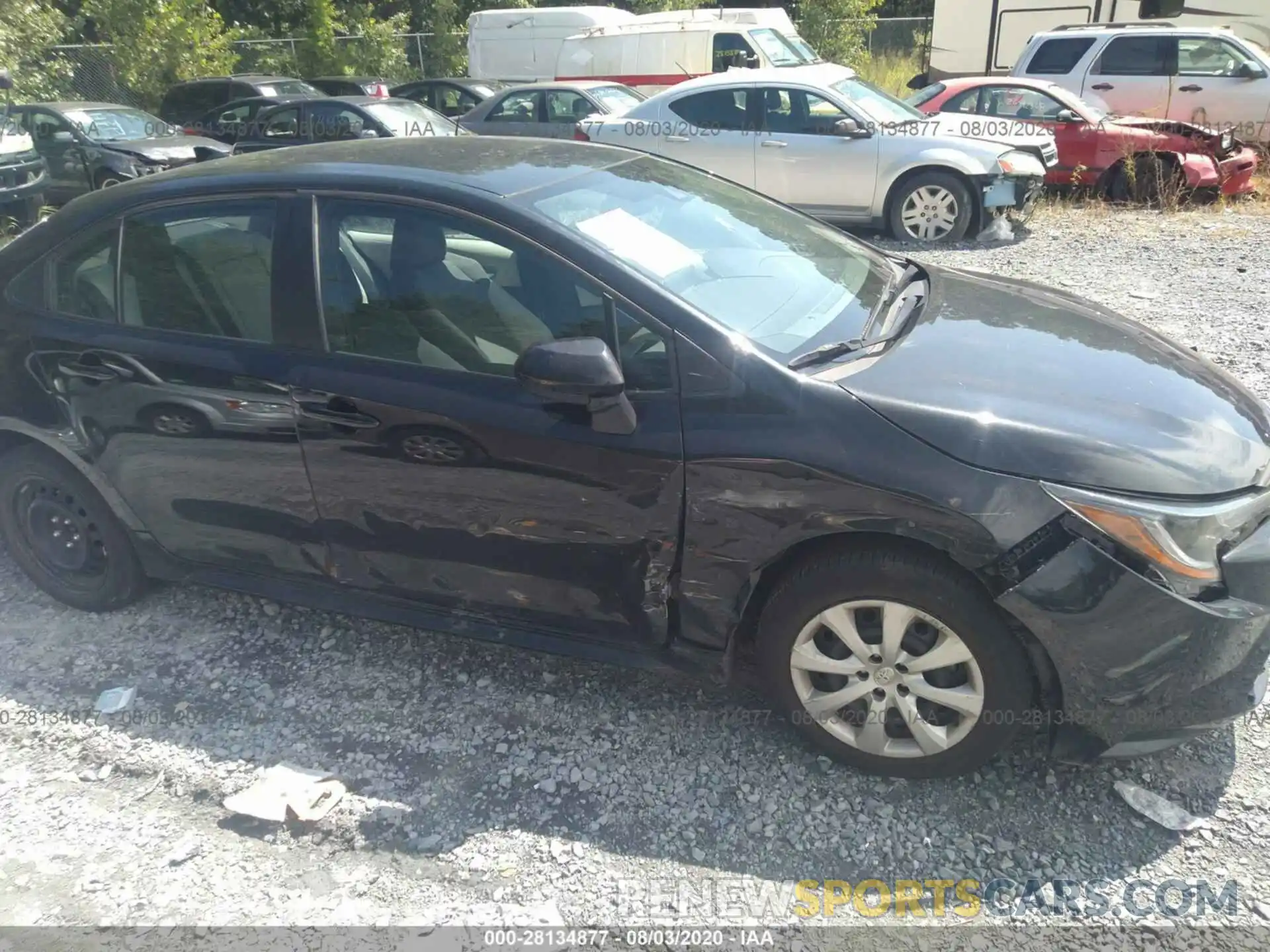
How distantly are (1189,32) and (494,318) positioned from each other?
12734 millimetres

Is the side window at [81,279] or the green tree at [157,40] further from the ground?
the green tree at [157,40]

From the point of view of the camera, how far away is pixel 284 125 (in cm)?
1314

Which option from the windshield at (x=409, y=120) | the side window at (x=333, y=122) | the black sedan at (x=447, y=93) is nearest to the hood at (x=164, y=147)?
the side window at (x=333, y=122)

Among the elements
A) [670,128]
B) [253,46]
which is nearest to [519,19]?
[253,46]

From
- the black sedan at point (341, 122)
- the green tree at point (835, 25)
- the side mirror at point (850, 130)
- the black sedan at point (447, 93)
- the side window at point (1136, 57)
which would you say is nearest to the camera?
the side mirror at point (850, 130)

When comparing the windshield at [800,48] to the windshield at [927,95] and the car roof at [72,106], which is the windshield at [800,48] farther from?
the car roof at [72,106]

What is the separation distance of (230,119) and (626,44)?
22.5 ft

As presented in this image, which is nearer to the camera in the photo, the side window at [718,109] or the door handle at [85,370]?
the door handle at [85,370]

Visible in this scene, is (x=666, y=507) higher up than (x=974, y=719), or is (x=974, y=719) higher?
(x=666, y=507)

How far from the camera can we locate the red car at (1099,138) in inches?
400

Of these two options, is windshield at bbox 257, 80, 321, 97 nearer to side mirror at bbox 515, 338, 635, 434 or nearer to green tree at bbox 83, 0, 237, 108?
green tree at bbox 83, 0, 237, 108

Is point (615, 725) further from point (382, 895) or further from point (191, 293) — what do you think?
point (191, 293)

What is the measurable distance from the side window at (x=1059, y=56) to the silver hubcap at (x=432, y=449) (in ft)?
41.6

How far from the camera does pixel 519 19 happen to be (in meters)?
18.4
